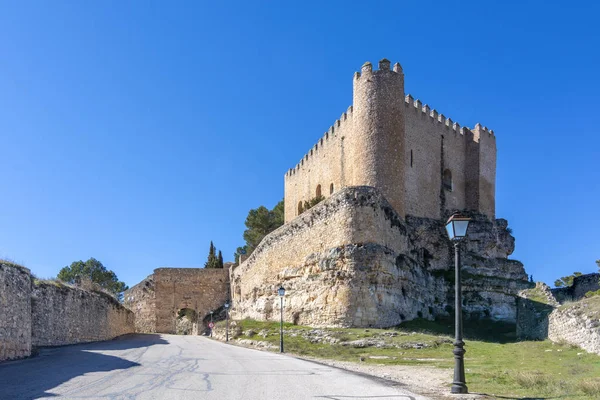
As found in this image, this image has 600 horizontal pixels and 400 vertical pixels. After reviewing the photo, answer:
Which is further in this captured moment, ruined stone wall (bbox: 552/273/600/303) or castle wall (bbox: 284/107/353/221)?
castle wall (bbox: 284/107/353/221)

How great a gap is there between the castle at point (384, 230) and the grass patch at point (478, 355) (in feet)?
6.66

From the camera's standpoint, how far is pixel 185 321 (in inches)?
2277

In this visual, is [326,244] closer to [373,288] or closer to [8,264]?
[373,288]

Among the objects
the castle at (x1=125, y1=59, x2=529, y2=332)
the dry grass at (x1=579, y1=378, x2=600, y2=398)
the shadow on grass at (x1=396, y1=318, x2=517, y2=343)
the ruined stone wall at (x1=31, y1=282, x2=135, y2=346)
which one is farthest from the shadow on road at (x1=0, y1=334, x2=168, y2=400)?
the shadow on grass at (x1=396, y1=318, x2=517, y2=343)

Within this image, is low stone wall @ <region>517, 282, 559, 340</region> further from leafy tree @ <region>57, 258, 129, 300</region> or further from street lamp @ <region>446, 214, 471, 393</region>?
leafy tree @ <region>57, 258, 129, 300</region>

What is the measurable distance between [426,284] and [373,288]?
24.7 feet

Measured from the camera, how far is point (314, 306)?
2819 cm

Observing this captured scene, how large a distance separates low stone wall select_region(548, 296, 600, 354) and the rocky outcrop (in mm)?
7185

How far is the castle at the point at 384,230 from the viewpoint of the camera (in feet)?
89.7

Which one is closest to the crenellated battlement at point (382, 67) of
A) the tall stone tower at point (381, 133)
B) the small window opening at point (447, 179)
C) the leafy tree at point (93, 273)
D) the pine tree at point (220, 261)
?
the tall stone tower at point (381, 133)

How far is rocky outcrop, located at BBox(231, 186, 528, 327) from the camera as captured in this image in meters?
26.8

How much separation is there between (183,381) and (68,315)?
15654 millimetres

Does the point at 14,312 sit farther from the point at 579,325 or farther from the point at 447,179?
the point at 447,179

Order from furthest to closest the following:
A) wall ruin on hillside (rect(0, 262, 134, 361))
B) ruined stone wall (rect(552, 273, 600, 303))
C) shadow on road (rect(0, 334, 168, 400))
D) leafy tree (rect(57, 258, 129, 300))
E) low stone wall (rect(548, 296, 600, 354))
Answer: leafy tree (rect(57, 258, 129, 300)), ruined stone wall (rect(552, 273, 600, 303)), low stone wall (rect(548, 296, 600, 354)), wall ruin on hillside (rect(0, 262, 134, 361)), shadow on road (rect(0, 334, 168, 400))
